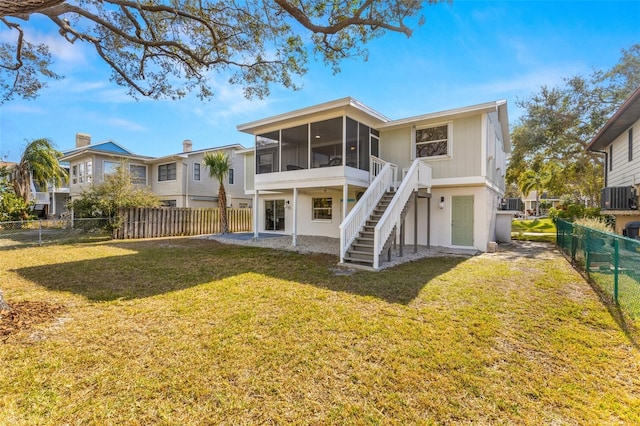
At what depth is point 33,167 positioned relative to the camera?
19203 millimetres

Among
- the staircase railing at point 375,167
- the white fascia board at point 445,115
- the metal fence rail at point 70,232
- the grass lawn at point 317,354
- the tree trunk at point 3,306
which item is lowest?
the grass lawn at point 317,354

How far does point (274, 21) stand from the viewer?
26.9 feet

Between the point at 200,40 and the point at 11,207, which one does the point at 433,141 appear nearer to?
the point at 200,40

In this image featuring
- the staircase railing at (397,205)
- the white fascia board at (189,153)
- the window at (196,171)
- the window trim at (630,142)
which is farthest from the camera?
the window at (196,171)

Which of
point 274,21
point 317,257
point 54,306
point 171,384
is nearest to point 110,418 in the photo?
point 171,384

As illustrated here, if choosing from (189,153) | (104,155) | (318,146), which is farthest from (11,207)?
(318,146)

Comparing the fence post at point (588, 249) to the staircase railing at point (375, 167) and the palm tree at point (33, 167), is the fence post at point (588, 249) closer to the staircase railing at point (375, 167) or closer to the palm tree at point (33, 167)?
the staircase railing at point (375, 167)

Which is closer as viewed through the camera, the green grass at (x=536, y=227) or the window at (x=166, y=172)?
the window at (x=166, y=172)

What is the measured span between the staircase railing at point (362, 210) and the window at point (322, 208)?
4.91 metres

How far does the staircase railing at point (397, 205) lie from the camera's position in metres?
7.59

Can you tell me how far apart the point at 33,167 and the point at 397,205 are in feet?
77.2

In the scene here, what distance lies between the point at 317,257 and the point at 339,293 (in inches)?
153

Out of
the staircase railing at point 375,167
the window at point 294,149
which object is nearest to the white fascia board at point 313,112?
the window at point 294,149

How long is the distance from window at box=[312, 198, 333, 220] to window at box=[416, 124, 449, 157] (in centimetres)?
524
